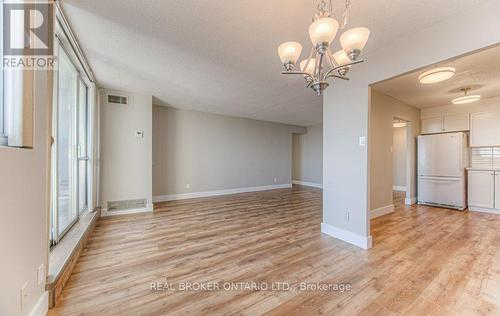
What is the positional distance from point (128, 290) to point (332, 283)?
184cm

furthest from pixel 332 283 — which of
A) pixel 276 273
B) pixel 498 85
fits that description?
pixel 498 85

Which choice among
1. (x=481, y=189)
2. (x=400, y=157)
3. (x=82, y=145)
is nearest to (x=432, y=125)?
(x=481, y=189)

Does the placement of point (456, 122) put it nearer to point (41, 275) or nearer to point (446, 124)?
point (446, 124)

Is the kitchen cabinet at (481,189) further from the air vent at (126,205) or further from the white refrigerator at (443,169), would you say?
the air vent at (126,205)

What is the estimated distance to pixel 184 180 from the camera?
5.62 m

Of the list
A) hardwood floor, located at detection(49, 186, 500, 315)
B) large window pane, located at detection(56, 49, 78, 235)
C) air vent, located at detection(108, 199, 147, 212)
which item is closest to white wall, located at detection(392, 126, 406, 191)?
hardwood floor, located at detection(49, 186, 500, 315)

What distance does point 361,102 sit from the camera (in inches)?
103

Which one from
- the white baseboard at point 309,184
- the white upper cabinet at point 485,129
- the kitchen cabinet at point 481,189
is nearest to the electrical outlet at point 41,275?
the kitchen cabinet at point 481,189

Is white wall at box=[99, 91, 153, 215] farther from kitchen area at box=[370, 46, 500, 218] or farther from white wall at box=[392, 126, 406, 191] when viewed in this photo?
white wall at box=[392, 126, 406, 191]

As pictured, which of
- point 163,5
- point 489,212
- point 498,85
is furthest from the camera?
point 489,212

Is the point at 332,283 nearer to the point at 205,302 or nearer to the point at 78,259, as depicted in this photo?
the point at 205,302

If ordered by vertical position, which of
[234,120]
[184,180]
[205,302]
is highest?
[234,120]

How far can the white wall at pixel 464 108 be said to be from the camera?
4.12 metres

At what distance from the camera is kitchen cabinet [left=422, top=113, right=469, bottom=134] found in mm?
4473
